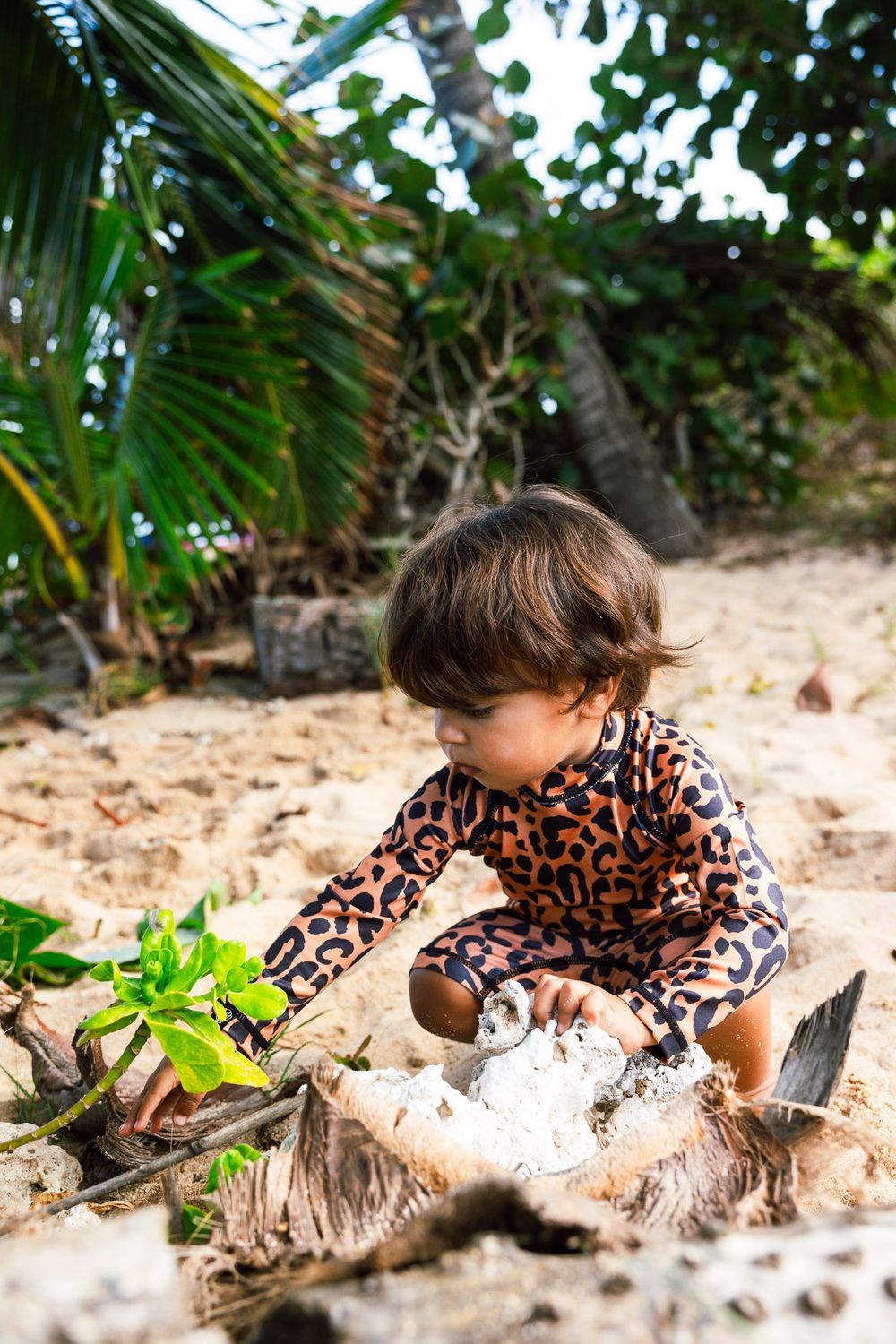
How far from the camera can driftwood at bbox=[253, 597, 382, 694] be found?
3.81 metres

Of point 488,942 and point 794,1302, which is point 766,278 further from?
point 794,1302

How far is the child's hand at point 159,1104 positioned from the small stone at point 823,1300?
87 centimetres

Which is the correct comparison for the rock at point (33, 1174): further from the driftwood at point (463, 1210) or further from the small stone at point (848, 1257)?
the small stone at point (848, 1257)

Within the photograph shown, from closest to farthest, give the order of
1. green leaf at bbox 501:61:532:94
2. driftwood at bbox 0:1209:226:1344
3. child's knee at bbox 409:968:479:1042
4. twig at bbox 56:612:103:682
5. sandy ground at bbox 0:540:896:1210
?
driftwood at bbox 0:1209:226:1344, child's knee at bbox 409:968:479:1042, sandy ground at bbox 0:540:896:1210, twig at bbox 56:612:103:682, green leaf at bbox 501:61:532:94

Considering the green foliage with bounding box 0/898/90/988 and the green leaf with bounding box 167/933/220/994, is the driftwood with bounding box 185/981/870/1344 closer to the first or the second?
the green leaf with bounding box 167/933/220/994

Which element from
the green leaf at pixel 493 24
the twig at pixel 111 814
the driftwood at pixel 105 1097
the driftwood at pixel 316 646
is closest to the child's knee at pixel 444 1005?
the driftwood at pixel 105 1097

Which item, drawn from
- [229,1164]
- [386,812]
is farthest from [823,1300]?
[386,812]

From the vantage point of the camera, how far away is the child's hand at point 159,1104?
131cm

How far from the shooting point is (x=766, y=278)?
5.89 meters

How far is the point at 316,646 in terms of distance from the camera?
3824 mm

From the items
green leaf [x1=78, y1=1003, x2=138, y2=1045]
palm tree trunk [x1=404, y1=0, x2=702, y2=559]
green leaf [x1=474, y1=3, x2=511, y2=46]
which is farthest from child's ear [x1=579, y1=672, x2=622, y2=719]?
green leaf [x1=474, y1=3, x2=511, y2=46]

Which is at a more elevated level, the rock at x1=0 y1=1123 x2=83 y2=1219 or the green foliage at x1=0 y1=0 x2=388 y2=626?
the green foliage at x1=0 y1=0 x2=388 y2=626

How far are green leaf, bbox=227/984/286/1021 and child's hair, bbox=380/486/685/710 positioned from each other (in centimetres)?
47

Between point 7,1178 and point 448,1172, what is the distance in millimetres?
688
